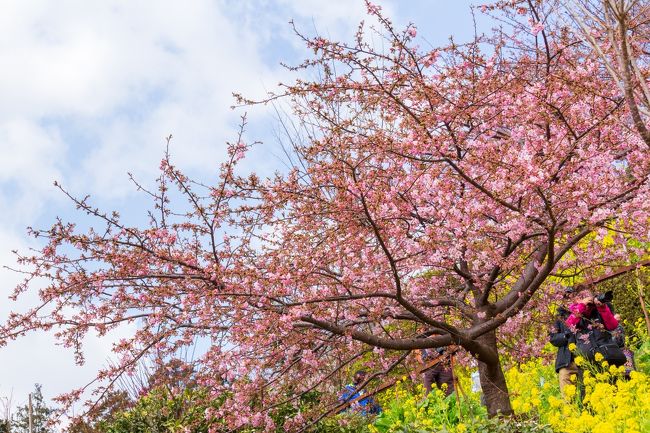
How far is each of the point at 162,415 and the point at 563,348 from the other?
15.6 ft

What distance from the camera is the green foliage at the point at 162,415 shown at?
7.88m

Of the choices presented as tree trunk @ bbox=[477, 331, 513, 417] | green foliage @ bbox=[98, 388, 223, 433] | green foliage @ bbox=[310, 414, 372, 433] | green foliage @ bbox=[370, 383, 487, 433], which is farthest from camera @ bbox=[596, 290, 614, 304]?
green foliage @ bbox=[98, 388, 223, 433]

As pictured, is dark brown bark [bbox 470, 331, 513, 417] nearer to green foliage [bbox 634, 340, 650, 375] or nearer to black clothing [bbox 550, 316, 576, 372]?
black clothing [bbox 550, 316, 576, 372]

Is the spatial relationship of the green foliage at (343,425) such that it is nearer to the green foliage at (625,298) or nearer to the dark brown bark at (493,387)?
the dark brown bark at (493,387)

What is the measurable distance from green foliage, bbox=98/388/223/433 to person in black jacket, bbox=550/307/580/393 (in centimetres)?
382

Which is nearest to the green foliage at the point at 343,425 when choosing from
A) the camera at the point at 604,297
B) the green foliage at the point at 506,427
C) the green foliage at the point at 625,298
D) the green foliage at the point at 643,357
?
the green foliage at the point at 506,427

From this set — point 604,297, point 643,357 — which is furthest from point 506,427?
point 643,357

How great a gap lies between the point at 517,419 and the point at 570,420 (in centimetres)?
87

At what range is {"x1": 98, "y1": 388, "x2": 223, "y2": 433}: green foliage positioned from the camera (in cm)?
788

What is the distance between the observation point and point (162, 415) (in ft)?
27.3

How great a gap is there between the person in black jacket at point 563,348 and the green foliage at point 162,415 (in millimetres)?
3825

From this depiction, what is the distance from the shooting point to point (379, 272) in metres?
6.41

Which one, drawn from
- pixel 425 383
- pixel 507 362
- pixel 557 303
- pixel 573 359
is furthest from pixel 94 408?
pixel 507 362

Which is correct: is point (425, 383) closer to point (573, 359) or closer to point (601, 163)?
point (573, 359)
